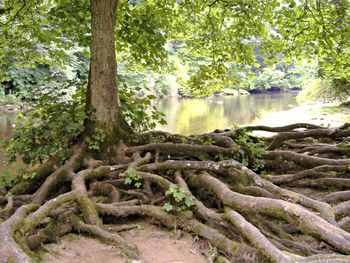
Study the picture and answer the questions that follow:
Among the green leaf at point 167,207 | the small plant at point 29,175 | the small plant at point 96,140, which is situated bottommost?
the green leaf at point 167,207

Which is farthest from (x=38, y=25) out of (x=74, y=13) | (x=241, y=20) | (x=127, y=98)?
(x=241, y=20)

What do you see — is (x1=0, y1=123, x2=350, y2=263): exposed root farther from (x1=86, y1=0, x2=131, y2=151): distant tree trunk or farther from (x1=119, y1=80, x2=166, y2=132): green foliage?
(x1=119, y1=80, x2=166, y2=132): green foliage

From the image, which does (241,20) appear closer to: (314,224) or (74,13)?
(74,13)

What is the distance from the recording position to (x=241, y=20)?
8656 mm

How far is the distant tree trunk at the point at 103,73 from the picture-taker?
545 centimetres

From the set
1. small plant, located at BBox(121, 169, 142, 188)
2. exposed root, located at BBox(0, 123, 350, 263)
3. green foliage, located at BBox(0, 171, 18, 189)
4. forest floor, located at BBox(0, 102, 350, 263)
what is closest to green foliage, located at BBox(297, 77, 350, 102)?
exposed root, located at BBox(0, 123, 350, 263)

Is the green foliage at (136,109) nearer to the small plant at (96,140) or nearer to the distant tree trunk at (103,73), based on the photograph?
the distant tree trunk at (103,73)

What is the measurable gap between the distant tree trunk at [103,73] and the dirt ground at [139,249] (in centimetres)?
213

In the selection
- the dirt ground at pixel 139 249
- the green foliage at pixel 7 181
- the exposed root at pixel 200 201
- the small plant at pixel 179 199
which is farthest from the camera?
the green foliage at pixel 7 181

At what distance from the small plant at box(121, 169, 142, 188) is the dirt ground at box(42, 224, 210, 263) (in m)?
0.81

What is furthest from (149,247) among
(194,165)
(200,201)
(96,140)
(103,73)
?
(103,73)

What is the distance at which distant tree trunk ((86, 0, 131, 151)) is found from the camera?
5.45 m

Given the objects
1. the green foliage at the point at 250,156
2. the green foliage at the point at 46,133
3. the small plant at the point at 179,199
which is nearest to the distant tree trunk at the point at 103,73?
the green foliage at the point at 46,133

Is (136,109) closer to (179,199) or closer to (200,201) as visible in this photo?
(200,201)
